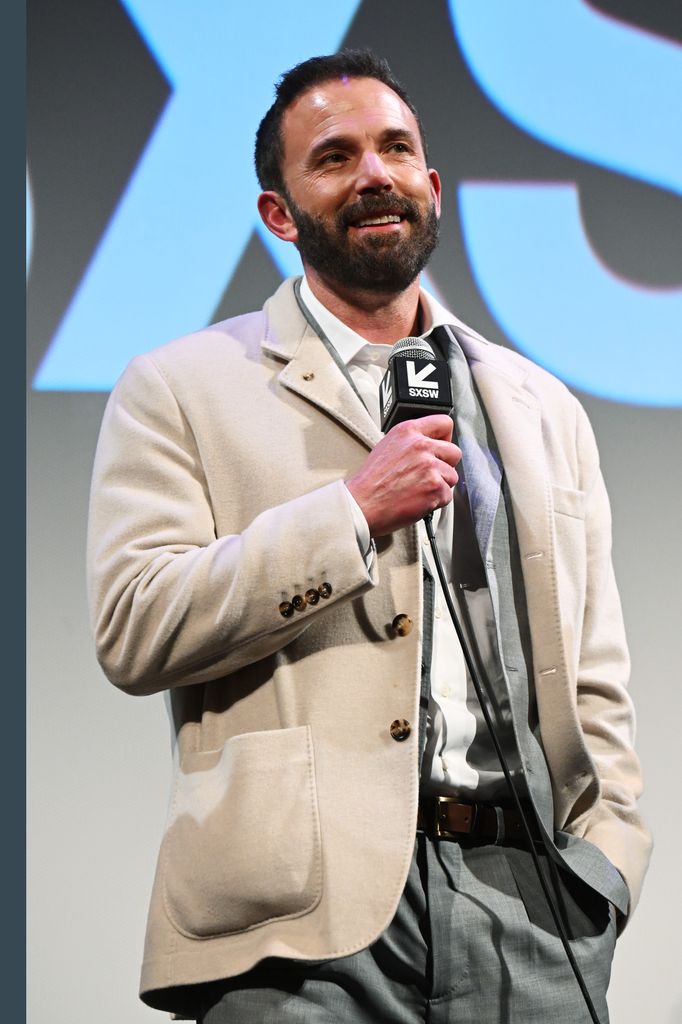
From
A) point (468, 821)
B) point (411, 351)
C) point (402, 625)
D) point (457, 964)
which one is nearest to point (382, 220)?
point (411, 351)

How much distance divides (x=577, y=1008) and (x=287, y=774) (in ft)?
1.75

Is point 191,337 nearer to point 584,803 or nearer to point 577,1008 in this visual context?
point 584,803

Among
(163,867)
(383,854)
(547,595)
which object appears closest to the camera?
(383,854)

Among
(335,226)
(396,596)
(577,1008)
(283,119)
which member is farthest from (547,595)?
(283,119)

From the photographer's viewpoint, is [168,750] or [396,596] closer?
[396,596]

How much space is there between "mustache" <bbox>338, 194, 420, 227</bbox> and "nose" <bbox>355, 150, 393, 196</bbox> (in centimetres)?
2

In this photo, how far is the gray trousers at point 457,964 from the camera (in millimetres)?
1595

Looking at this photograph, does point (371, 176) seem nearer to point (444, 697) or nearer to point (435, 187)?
point (435, 187)

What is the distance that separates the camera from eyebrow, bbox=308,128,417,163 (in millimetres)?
2148

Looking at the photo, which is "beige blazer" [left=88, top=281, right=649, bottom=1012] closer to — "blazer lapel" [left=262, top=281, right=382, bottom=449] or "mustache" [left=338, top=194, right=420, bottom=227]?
"blazer lapel" [left=262, top=281, right=382, bottom=449]

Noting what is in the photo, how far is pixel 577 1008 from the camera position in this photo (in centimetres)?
176

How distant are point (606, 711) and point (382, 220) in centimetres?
87

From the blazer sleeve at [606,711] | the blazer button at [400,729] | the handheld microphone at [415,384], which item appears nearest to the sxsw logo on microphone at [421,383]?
the handheld microphone at [415,384]

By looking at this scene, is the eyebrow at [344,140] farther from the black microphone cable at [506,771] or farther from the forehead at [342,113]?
the black microphone cable at [506,771]
